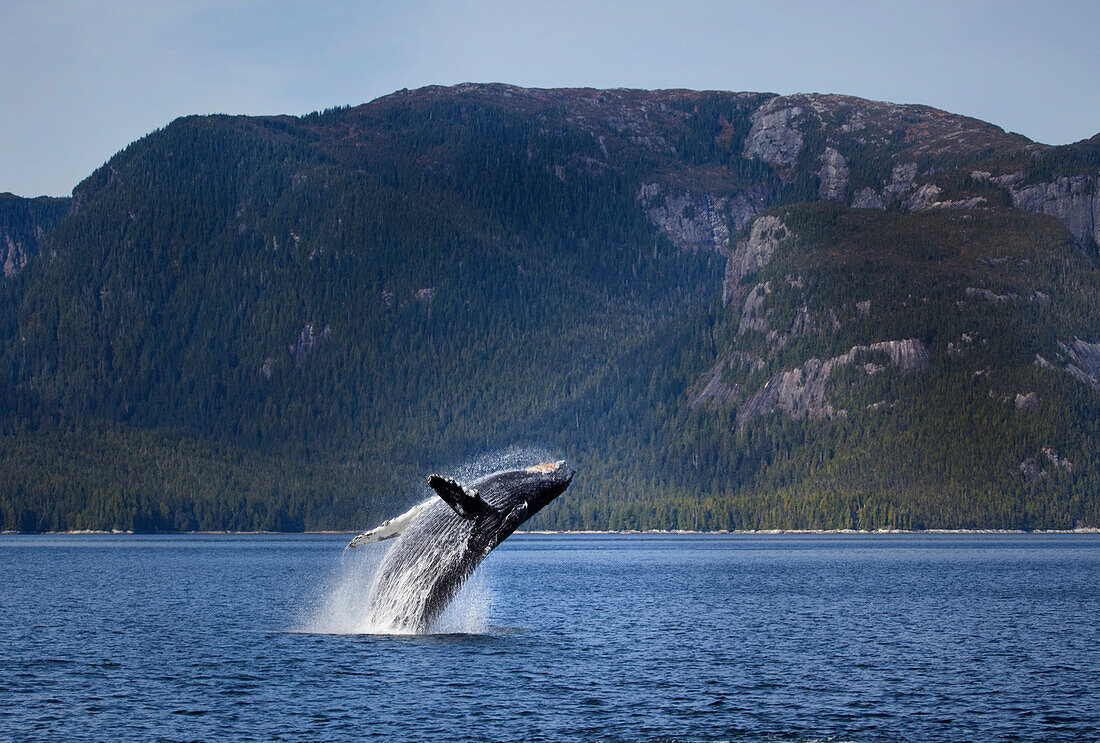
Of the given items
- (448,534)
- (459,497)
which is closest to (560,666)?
(448,534)

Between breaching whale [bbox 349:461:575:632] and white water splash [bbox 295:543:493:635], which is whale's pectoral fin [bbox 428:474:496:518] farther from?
white water splash [bbox 295:543:493:635]

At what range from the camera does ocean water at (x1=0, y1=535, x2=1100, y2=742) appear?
141ft

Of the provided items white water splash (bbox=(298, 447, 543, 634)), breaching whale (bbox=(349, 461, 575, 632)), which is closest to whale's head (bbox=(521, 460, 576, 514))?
breaching whale (bbox=(349, 461, 575, 632))

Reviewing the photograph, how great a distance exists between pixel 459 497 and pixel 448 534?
583 centimetres

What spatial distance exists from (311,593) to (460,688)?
53.0m

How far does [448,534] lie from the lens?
4650 cm

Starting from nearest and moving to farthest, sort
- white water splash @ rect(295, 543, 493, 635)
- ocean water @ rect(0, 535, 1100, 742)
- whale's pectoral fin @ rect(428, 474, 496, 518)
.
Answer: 1. whale's pectoral fin @ rect(428, 474, 496, 518)
2. ocean water @ rect(0, 535, 1100, 742)
3. white water splash @ rect(295, 543, 493, 635)

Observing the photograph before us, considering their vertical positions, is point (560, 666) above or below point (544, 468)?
below

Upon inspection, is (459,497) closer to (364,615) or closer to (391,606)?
(391,606)

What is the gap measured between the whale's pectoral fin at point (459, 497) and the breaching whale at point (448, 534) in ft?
0.10

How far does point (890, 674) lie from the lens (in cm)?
5453

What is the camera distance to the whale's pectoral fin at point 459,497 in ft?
131

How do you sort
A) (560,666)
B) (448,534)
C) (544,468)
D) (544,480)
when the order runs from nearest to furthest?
(544,480) < (544,468) < (448,534) < (560,666)

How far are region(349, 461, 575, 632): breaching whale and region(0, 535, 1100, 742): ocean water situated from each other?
10.2 feet
